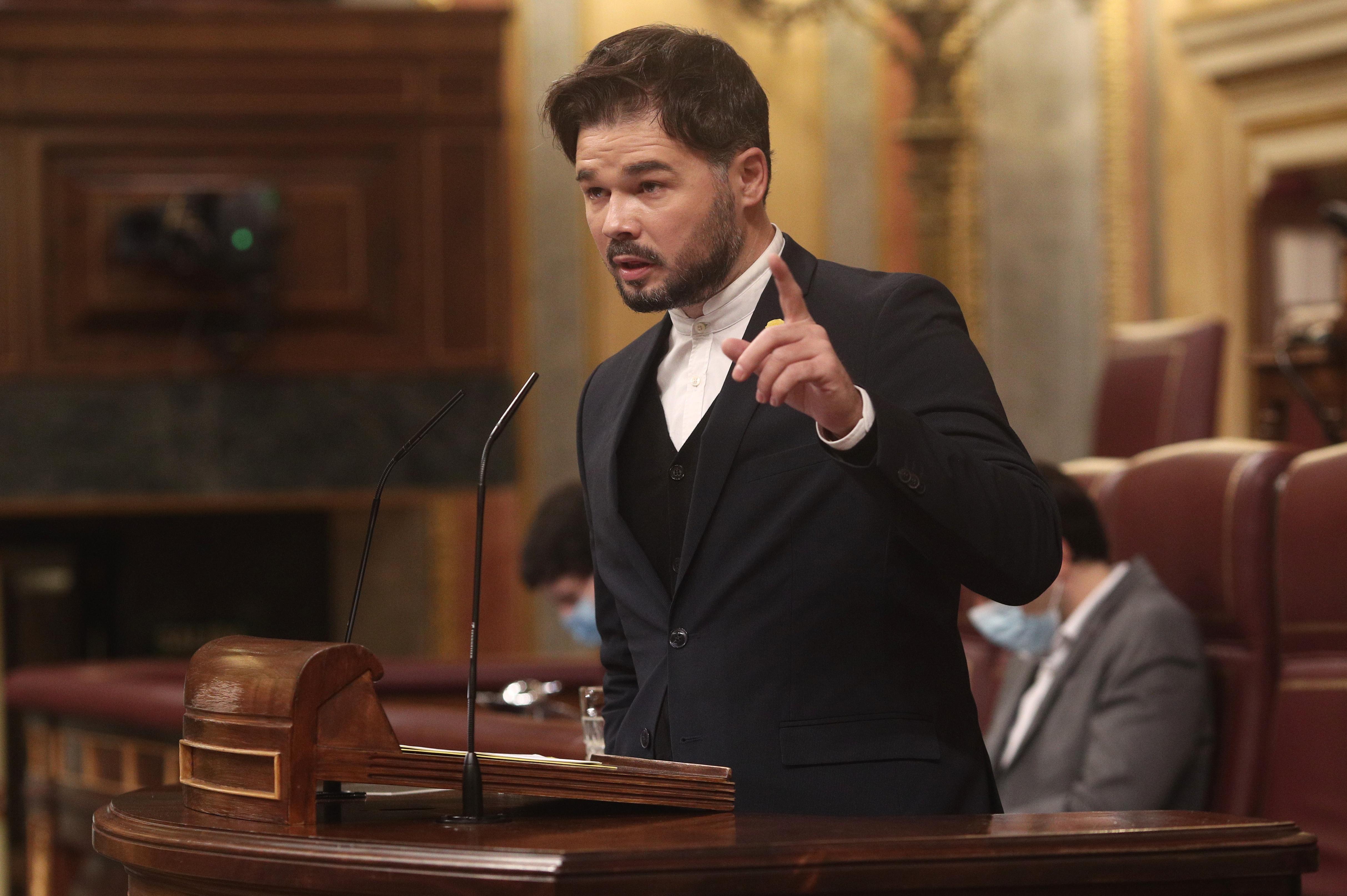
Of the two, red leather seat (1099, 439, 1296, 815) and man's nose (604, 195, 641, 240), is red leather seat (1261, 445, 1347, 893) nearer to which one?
red leather seat (1099, 439, 1296, 815)

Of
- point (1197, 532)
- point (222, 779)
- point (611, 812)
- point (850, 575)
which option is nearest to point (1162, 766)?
point (1197, 532)

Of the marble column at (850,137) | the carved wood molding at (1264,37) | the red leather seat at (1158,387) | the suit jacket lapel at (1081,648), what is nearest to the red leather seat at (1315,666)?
the suit jacket lapel at (1081,648)

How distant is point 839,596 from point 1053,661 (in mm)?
1872

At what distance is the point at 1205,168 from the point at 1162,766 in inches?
173

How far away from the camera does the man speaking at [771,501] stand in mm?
1505

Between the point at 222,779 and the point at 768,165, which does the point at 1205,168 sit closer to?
the point at 768,165

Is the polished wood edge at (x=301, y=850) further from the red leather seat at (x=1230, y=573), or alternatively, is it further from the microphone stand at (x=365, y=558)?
the red leather seat at (x=1230, y=573)

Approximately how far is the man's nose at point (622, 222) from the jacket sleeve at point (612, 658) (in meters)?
0.31

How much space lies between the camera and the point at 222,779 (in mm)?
1404

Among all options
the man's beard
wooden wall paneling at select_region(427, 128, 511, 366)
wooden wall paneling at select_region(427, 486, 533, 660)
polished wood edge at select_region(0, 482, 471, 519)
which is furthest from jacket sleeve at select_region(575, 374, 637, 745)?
wooden wall paneling at select_region(427, 486, 533, 660)

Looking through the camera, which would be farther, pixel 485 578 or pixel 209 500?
pixel 485 578

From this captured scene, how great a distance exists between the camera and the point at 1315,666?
2.94 m

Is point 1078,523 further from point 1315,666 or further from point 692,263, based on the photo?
point 692,263

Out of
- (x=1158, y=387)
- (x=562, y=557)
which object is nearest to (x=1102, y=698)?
(x=562, y=557)
